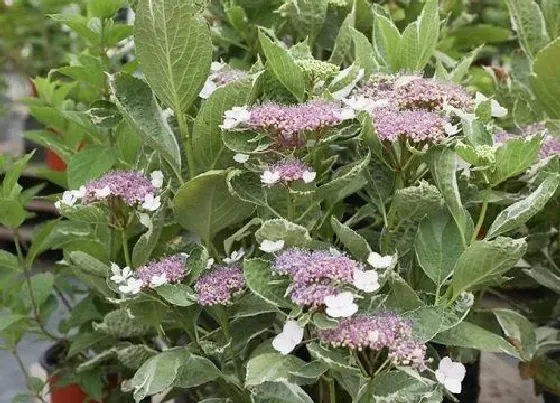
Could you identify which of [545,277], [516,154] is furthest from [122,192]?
[545,277]

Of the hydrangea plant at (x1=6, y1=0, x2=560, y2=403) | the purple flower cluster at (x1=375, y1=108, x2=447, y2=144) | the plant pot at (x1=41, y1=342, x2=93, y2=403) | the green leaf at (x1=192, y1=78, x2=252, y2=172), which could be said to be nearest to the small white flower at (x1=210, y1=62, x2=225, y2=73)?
the hydrangea plant at (x1=6, y1=0, x2=560, y2=403)

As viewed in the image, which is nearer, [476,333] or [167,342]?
[476,333]

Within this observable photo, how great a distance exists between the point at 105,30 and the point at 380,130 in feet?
1.27

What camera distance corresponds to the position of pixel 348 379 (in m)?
0.61

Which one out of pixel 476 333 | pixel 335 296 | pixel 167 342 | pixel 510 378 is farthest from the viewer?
pixel 510 378

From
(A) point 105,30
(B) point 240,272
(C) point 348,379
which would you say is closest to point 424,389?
(C) point 348,379

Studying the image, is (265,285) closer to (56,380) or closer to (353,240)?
(353,240)

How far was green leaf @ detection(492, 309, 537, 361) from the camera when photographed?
774mm

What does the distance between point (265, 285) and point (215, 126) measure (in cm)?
16

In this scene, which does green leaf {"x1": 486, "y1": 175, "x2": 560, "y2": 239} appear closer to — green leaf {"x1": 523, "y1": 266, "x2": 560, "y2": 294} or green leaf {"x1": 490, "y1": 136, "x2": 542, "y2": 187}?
green leaf {"x1": 490, "y1": 136, "x2": 542, "y2": 187}

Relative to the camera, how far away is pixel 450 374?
58 cm

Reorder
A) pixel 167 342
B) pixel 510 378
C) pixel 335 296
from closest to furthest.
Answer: pixel 335 296
pixel 167 342
pixel 510 378

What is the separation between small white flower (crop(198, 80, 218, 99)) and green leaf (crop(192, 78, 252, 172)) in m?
0.03

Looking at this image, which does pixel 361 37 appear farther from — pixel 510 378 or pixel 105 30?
pixel 510 378
